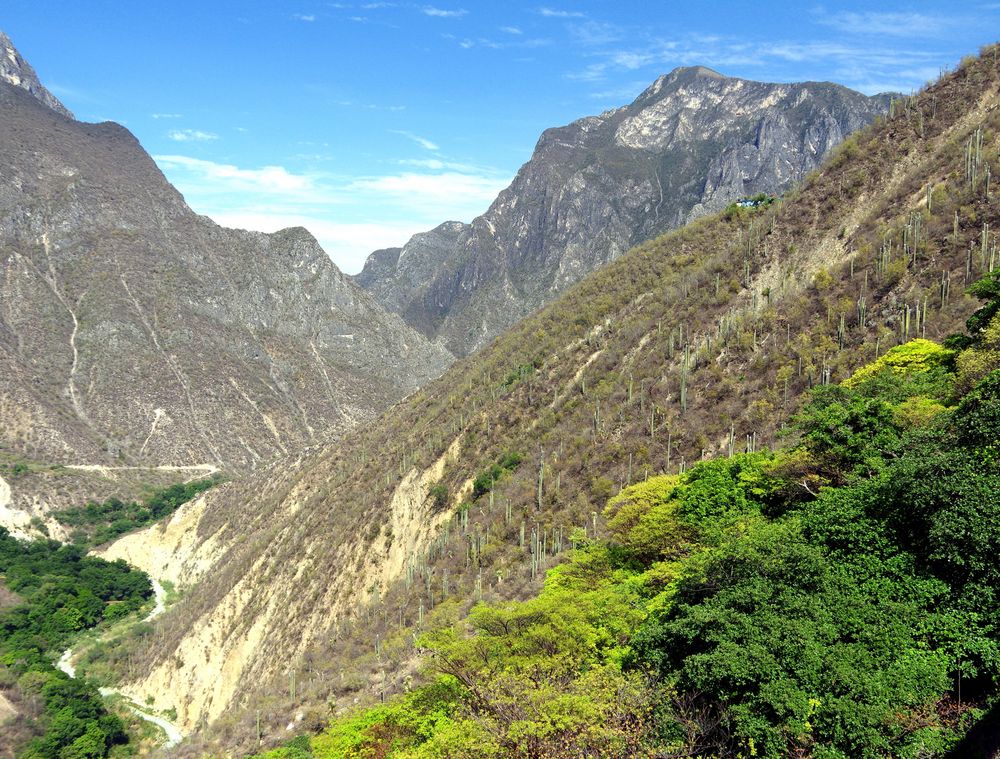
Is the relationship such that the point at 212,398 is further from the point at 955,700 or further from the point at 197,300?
the point at 955,700

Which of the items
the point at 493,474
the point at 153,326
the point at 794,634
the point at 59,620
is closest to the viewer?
the point at 794,634

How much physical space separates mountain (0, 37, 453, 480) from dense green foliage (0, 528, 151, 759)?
3256 cm

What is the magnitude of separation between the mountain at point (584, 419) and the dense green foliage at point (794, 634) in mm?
5578

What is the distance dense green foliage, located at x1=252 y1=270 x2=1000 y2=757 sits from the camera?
12102 millimetres

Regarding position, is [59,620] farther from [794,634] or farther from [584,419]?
[794,634]

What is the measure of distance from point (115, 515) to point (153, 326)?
2060 inches

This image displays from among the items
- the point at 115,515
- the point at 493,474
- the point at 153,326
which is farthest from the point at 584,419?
the point at 153,326

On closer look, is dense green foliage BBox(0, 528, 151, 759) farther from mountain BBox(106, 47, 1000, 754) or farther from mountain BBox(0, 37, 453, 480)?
mountain BBox(0, 37, 453, 480)

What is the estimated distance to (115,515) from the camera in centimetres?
9706

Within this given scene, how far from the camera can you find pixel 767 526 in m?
17.2

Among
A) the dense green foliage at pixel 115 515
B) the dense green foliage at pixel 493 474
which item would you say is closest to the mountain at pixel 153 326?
the dense green foliage at pixel 115 515

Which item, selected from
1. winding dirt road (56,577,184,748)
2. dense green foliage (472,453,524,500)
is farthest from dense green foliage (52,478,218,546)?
dense green foliage (472,453,524,500)

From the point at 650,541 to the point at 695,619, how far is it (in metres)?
7.94

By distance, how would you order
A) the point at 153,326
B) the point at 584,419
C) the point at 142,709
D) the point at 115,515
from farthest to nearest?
the point at 153,326, the point at 115,515, the point at 142,709, the point at 584,419
